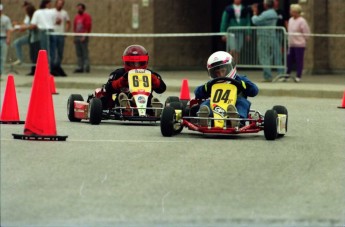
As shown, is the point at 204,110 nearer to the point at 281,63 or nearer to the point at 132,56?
the point at 132,56

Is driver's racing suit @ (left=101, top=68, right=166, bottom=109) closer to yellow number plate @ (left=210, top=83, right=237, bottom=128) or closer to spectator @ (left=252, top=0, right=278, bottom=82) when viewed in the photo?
yellow number plate @ (left=210, top=83, right=237, bottom=128)

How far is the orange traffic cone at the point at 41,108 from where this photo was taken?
47.6 ft

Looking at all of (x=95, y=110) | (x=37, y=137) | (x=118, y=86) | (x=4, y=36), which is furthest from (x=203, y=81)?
(x=37, y=137)

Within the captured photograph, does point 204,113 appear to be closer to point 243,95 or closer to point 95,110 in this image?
point 243,95

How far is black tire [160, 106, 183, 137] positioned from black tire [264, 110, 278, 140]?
1.12 m

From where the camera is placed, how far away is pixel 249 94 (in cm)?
1619

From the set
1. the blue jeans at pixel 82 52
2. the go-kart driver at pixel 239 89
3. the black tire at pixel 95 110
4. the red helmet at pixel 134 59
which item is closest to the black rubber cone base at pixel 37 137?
the go-kart driver at pixel 239 89

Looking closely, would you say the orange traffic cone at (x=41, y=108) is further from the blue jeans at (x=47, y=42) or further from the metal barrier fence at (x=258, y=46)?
the blue jeans at (x=47, y=42)

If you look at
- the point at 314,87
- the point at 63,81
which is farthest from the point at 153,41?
the point at 314,87

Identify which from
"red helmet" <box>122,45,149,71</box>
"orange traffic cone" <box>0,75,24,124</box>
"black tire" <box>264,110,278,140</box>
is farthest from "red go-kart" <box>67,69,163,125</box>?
"black tire" <box>264,110,278,140</box>

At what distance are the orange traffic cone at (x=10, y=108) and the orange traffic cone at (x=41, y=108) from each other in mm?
2917

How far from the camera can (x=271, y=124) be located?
1555cm

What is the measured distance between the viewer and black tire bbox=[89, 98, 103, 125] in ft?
58.3

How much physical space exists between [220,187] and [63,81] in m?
18.4
